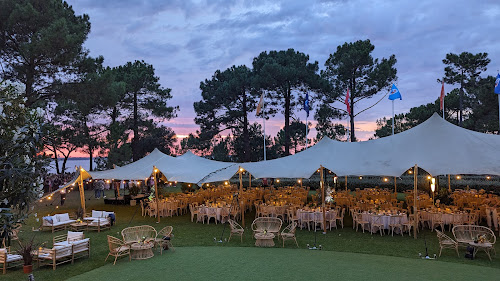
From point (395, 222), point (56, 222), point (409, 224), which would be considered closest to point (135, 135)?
point (56, 222)

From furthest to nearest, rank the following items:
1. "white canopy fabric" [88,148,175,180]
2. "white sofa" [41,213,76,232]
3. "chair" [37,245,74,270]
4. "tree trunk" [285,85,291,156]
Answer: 1. "tree trunk" [285,85,291,156]
2. "white canopy fabric" [88,148,175,180]
3. "white sofa" [41,213,76,232]
4. "chair" [37,245,74,270]

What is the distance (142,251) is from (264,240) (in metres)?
4.20

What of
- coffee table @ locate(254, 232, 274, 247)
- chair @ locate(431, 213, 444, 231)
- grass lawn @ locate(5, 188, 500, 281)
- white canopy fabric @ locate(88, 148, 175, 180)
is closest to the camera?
grass lawn @ locate(5, 188, 500, 281)

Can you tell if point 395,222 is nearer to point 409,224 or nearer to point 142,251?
point 409,224

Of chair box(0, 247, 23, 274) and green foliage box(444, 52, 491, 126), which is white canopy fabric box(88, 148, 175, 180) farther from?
green foliage box(444, 52, 491, 126)

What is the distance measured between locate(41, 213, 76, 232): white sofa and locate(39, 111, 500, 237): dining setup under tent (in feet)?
8.36

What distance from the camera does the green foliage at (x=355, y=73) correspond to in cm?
3250

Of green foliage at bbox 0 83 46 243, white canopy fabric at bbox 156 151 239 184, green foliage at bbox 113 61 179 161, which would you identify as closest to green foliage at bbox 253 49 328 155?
green foliage at bbox 113 61 179 161

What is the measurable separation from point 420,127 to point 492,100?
23.2m

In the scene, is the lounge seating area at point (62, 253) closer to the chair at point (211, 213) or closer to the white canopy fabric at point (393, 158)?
the white canopy fabric at point (393, 158)

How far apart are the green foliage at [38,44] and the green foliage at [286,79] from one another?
59.6 ft

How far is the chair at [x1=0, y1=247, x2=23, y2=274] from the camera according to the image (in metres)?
9.35

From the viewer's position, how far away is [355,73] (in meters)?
33.5

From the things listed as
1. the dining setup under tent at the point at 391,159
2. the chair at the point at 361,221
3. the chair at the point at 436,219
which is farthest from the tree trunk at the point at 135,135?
the chair at the point at 436,219
